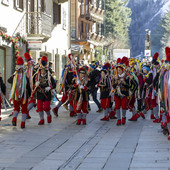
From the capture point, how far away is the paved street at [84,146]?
7.98 m

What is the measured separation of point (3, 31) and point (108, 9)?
3047 inches

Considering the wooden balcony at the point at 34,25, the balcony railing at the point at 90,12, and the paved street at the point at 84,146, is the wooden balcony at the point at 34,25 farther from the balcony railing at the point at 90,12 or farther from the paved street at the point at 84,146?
the balcony railing at the point at 90,12

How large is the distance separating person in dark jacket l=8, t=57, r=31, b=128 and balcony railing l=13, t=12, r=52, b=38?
1048 cm

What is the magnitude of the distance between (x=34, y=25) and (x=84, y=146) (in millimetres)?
15716

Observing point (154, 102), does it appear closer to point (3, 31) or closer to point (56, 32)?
point (3, 31)

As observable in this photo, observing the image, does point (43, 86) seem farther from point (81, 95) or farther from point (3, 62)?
point (3, 62)

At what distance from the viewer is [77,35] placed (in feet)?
157

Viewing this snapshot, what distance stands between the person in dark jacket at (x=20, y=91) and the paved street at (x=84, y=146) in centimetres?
39

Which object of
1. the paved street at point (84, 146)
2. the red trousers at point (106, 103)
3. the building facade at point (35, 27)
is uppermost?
the building facade at point (35, 27)

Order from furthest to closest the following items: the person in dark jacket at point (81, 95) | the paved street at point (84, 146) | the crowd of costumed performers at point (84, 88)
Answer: the person in dark jacket at point (81, 95) < the crowd of costumed performers at point (84, 88) < the paved street at point (84, 146)

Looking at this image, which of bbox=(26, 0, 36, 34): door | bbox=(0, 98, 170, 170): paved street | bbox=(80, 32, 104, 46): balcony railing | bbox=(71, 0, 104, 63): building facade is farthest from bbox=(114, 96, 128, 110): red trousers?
bbox=(80, 32, 104, 46): balcony railing

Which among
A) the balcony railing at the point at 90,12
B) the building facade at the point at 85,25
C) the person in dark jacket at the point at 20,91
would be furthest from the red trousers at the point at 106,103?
the balcony railing at the point at 90,12

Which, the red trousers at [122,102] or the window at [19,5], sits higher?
the window at [19,5]

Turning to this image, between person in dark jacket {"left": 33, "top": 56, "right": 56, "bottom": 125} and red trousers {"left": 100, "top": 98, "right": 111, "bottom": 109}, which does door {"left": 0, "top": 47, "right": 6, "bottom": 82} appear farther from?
person in dark jacket {"left": 33, "top": 56, "right": 56, "bottom": 125}
